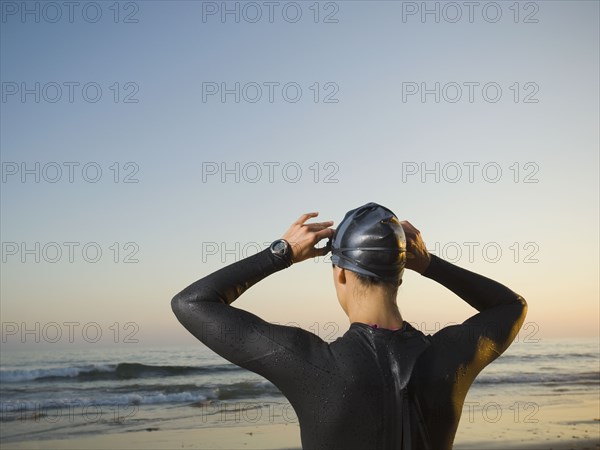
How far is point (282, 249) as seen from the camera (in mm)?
2291

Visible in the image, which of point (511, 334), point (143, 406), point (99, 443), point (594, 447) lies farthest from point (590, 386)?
point (511, 334)

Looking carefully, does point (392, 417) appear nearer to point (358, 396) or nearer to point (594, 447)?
point (358, 396)

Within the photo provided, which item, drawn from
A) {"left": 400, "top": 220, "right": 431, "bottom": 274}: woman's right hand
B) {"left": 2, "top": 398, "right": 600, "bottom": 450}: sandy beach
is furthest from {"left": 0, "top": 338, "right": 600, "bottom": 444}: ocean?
{"left": 400, "top": 220, "right": 431, "bottom": 274}: woman's right hand

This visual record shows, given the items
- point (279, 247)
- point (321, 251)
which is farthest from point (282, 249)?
point (321, 251)

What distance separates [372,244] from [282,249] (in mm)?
294

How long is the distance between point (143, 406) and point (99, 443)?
4242mm

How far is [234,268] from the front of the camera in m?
2.27

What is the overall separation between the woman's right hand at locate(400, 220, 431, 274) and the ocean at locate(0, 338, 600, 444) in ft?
35.4

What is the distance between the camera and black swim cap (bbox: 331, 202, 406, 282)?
215 centimetres

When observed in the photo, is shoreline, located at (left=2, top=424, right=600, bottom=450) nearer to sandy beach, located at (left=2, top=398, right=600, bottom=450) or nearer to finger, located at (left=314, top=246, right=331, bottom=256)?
sandy beach, located at (left=2, top=398, right=600, bottom=450)

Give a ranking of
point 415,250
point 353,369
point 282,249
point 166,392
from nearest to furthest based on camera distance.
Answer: point 353,369, point 282,249, point 415,250, point 166,392

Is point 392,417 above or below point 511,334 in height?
below

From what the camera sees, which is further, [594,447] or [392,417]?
[594,447]

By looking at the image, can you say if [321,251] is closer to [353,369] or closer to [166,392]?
[353,369]
